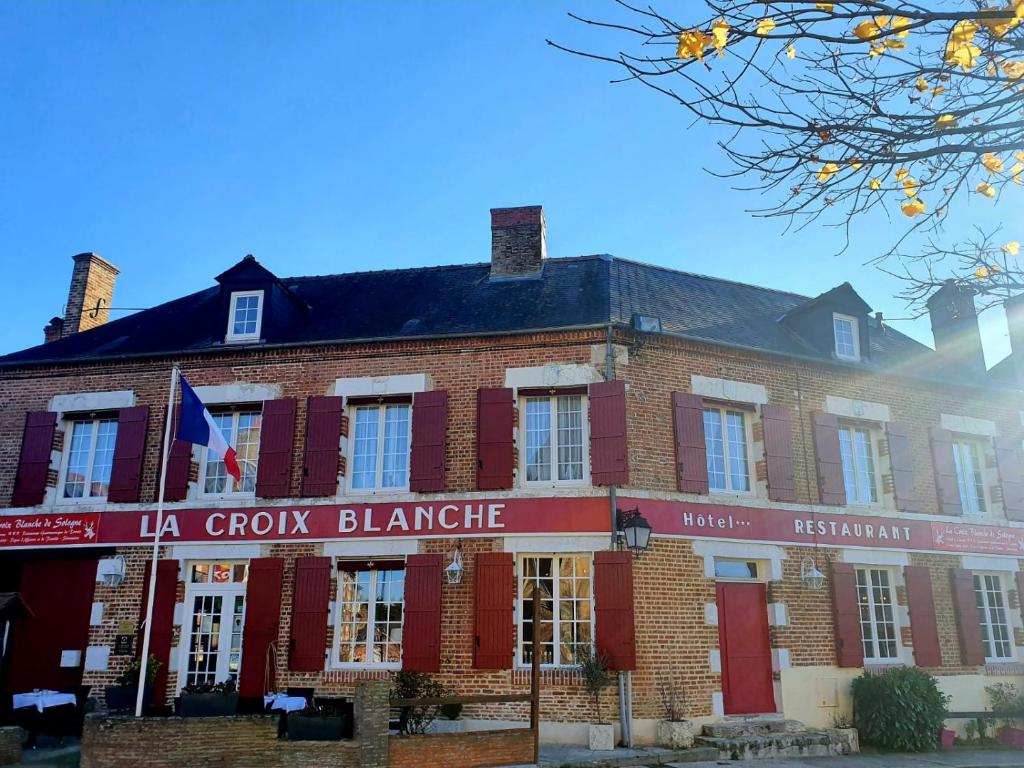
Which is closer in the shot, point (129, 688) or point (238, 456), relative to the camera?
point (129, 688)

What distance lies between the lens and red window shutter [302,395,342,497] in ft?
38.5

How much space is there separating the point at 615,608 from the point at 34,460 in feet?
29.7

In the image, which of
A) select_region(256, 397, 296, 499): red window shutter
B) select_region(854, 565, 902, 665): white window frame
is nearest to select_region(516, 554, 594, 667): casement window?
select_region(256, 397, 296, 499): red window shutter

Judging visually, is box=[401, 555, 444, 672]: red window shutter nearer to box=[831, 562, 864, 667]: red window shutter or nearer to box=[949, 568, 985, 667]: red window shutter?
box=[831, 562, 864, 667]: red window shutter

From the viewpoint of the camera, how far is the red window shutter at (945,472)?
13.2 metres

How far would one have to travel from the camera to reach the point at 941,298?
1549 centimetres

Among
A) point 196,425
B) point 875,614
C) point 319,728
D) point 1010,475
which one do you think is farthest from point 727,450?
point 196,425

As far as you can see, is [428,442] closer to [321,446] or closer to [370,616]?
[321,446]

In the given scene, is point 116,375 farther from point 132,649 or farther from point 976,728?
point 976,728

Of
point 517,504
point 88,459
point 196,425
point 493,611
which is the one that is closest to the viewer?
point 196,425

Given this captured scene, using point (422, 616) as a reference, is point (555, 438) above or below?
above

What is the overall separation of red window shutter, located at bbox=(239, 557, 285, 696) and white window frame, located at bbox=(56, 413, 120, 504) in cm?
295

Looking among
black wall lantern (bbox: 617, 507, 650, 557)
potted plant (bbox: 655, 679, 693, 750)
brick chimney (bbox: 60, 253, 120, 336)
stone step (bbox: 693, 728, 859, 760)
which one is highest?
brick chimney (bbox: 60, 253, 120, 336)

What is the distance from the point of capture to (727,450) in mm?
12219
